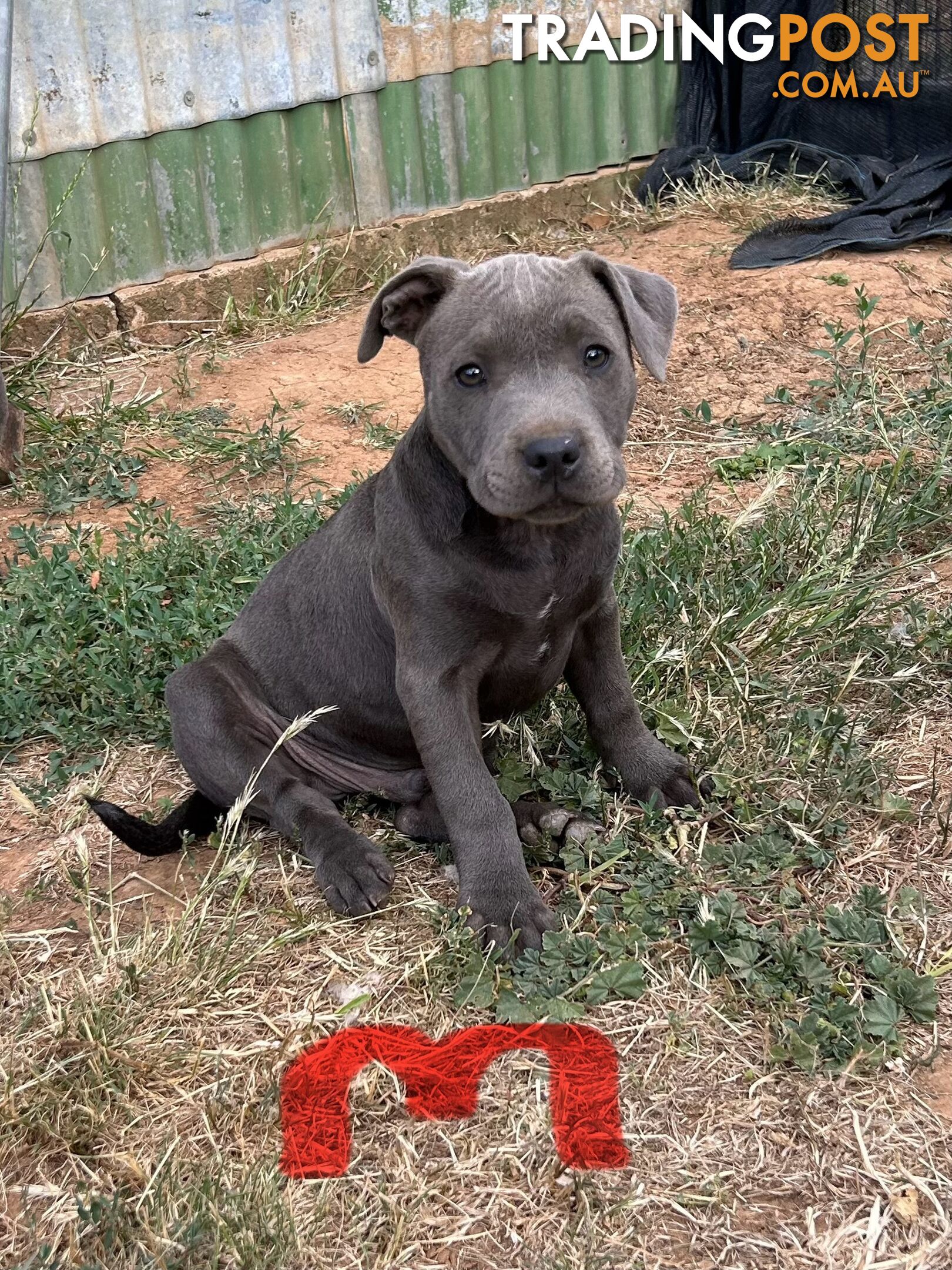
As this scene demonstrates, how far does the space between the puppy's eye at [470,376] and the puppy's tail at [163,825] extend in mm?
1392

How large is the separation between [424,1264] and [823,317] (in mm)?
5663

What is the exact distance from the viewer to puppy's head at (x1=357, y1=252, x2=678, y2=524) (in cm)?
285

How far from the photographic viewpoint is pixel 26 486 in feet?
19.5

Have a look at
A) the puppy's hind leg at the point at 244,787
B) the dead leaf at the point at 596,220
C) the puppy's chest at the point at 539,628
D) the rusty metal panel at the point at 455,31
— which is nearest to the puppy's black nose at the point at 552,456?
the puppy's chest at the point at 539,628

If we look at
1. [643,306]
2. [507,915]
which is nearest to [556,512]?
[643,306]

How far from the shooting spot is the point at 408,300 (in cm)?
331

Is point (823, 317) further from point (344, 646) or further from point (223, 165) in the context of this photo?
point (344, 646)

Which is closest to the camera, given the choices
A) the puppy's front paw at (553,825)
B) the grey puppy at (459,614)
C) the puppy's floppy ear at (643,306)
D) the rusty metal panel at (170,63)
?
the grey puppy at (459,614)

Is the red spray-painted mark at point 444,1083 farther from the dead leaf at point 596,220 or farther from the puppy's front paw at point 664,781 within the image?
the dead leaf at point 596,220

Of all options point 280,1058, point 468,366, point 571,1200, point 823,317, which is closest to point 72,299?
point 823,317

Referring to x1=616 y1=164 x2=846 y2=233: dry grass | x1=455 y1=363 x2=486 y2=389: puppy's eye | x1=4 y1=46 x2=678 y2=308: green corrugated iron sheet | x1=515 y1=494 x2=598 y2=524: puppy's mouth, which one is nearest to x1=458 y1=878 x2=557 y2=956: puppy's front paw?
x1=515 y1=494 x2=598 y2=524: puppy's mouth

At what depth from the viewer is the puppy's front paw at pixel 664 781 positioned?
3.58 m

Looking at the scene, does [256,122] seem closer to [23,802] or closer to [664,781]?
[23,802]

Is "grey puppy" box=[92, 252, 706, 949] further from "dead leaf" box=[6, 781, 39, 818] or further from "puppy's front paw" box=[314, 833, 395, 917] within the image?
"dead leaf" box=[6, 781, 39, 818]
